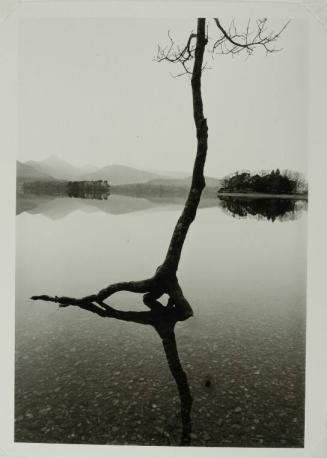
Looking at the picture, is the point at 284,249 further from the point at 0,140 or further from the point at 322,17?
the point at 0,140

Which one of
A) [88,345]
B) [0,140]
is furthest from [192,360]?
[0,140]

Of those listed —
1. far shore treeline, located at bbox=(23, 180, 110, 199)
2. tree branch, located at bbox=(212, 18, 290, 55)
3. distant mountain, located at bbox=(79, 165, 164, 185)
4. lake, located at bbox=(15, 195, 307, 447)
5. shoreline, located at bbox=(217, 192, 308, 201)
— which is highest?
tree branch, located at bbox=(212, 18, 290, 55)

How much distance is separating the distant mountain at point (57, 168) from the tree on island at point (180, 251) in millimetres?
680

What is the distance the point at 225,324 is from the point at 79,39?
1.92m

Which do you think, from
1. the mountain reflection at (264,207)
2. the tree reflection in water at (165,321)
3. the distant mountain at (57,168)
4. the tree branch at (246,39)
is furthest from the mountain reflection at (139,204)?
the tree branch at (246,39)

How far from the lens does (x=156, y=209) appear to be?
5.89 feet

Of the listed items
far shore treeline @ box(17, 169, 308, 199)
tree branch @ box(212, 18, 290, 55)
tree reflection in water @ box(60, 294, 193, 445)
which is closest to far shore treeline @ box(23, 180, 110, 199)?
far shore treeline @ box(17, 169, 308, 199)

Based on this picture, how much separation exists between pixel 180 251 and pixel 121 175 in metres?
0.57

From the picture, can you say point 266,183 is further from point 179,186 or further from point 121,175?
point 121,175

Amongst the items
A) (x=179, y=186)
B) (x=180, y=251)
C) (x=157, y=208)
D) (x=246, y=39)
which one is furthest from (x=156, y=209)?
(x=246, y=39)

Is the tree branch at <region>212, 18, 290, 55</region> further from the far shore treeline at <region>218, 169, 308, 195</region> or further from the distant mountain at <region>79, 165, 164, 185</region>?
the distant mountain at <region>79, 165, 164, 185</region>

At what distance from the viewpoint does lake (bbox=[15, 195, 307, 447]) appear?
1744mm

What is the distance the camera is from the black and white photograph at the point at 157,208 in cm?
175

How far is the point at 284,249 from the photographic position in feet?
5.99
